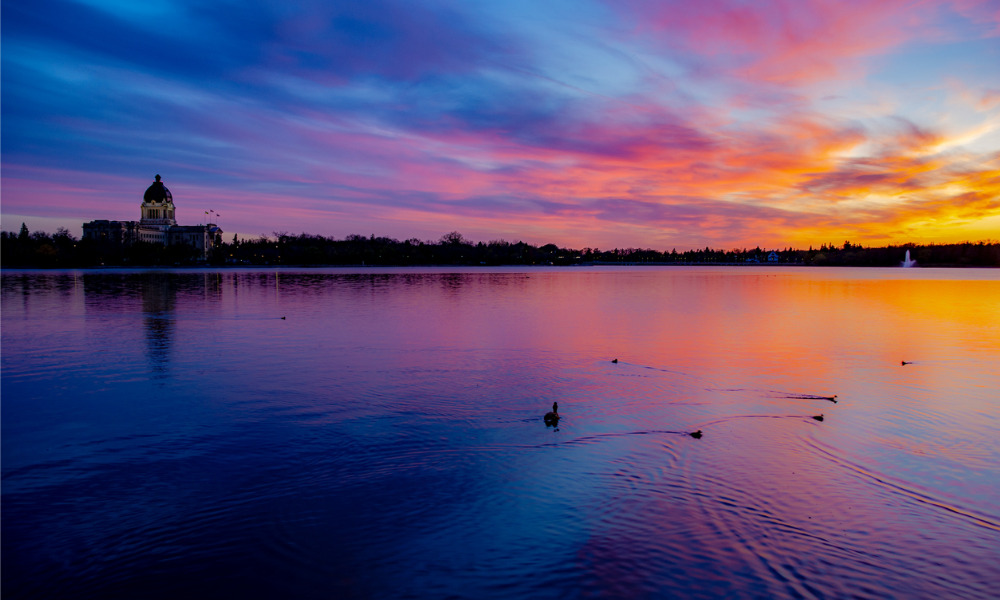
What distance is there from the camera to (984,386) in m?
17.1

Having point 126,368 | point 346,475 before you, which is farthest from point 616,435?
point 126,368

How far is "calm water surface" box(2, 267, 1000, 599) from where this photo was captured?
6.82 m

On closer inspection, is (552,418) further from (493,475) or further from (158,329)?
(158,329)

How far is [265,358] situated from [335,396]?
A: 6.85m

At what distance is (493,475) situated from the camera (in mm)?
9648

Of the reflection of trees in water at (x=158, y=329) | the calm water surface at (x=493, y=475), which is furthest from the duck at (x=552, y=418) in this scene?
the reflection of trees in water at (x=158, y=329)

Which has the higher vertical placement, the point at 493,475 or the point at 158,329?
the point at 158,329

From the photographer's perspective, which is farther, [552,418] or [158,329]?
[158,329]

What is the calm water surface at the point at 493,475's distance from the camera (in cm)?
682

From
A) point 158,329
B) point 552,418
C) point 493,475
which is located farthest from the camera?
point 158,329

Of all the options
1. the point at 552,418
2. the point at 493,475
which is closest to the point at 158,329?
the point at 552,418

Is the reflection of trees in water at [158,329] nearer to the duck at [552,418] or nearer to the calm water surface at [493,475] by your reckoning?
the calm water surface at [493,475]

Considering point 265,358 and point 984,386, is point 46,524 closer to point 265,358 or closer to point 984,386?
point 265,358

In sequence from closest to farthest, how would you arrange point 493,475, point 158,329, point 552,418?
point 493,475, point 552,418, point 158,329
